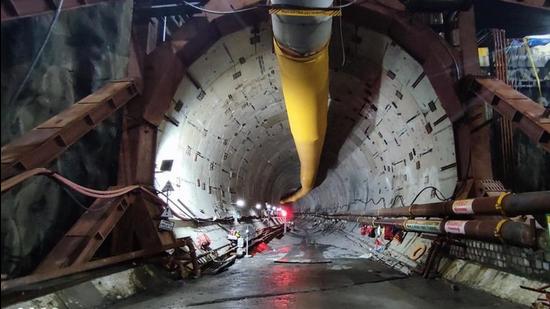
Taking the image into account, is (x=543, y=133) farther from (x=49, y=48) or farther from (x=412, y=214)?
(x=49, y=48)

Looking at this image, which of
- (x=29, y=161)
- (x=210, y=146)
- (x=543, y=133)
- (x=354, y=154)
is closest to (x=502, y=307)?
(x=543, y=133)

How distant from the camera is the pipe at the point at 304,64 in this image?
5316 mm

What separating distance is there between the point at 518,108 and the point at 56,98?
562cm

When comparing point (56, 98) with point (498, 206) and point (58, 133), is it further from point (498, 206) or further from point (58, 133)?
point (498, 206)

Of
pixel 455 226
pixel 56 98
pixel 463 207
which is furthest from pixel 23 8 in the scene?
pixel 455 226

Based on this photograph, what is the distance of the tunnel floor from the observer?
4.68 metres

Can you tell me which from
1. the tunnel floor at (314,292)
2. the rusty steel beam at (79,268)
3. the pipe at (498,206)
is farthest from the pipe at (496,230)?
the rusty steel beam at (79,268)

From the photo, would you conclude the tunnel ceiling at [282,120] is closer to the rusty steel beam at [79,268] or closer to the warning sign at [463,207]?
the warning sign at [463,207]

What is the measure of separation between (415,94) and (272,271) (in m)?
4.07

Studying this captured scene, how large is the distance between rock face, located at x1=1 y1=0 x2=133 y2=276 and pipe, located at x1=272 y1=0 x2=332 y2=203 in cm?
224

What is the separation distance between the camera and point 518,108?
543 centimetres

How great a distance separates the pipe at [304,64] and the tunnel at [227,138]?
66 millimetres

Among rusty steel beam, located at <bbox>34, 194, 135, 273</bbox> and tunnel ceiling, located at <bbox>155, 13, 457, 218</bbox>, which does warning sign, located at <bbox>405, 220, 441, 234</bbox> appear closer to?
tunnel ceiling, located at <bbox>155, 13, 457, 218</bbox>

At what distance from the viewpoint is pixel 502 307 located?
4355 millimetres
